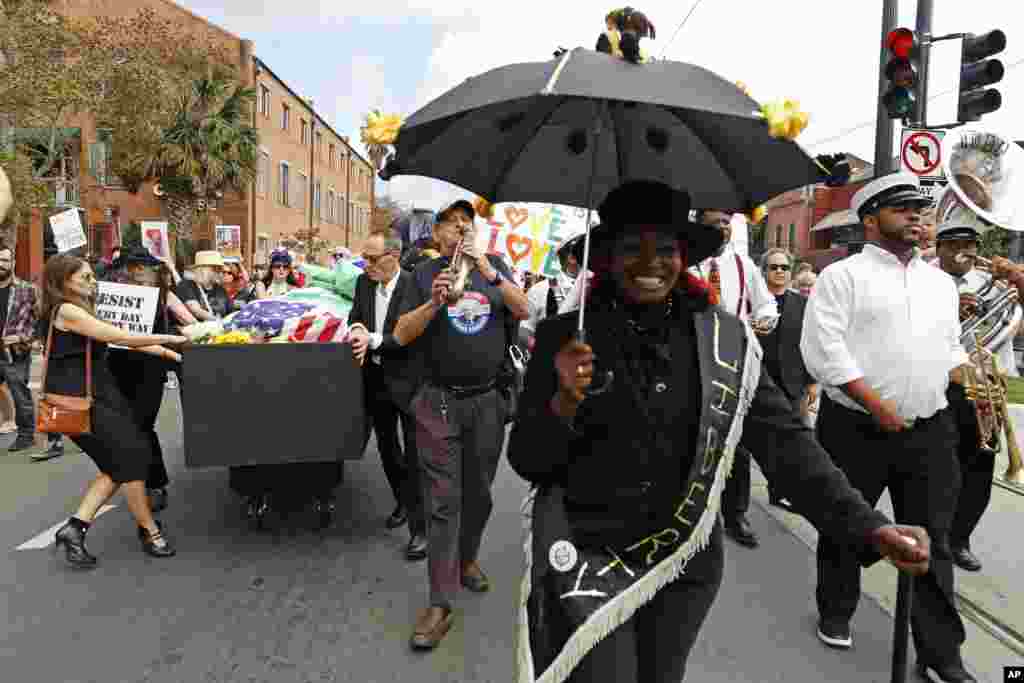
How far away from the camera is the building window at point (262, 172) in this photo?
38334 millimetres

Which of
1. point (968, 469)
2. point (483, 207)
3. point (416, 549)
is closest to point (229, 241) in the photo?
point (416, 549)

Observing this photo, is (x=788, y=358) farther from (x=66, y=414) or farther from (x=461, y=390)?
(x=66, y=414)

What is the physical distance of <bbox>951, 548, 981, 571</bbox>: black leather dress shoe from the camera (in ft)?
16.2

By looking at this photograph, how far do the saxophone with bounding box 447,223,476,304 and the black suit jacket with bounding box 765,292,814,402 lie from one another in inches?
104

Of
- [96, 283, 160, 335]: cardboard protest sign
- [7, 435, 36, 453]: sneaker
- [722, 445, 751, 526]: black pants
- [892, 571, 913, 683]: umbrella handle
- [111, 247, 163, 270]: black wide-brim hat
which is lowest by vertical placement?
[7, 435, 36, 453]: sneaker

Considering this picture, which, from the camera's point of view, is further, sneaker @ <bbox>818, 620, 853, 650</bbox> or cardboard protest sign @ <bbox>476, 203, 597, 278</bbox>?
cardboard protest sign @ <bbox>476, 203, 597, 278</bbox>

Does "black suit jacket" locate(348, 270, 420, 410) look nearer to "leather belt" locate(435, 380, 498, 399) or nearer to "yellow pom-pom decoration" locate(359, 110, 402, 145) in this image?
"leather belt" locate(435, 380, 498, 399)

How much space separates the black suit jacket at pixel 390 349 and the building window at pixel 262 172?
34.7 metres

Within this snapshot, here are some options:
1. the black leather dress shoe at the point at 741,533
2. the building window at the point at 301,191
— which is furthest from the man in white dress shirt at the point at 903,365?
the building window at the point at 301,191

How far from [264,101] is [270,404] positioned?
127 feet

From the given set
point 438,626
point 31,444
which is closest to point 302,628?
point 438,626

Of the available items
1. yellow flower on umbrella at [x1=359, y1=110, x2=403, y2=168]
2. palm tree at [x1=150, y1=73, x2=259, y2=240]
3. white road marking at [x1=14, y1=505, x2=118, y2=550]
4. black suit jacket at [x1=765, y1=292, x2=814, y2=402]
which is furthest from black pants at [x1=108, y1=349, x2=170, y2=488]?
palm tree at [x1=150, y1=73, x2=259, y2=240]

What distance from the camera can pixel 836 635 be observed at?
3.89 meters

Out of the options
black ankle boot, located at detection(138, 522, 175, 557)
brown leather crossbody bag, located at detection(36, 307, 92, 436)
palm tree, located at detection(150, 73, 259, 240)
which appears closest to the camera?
brown leather crossbody bag, located at detection(36, 307, 92, 436)
